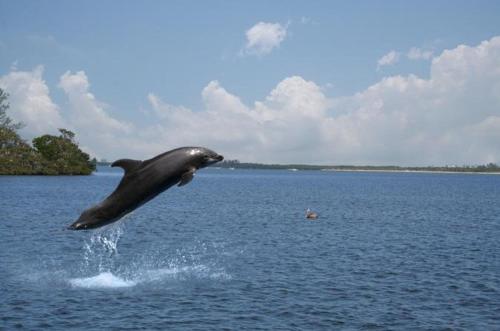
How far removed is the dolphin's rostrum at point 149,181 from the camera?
15.0 m

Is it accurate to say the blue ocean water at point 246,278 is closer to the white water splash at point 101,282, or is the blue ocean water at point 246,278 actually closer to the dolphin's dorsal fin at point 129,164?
the white water splash at point 101,282

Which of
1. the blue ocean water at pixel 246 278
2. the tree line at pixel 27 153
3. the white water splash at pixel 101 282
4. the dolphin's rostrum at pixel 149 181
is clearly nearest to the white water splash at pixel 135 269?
the white water splash at pixel 101 282

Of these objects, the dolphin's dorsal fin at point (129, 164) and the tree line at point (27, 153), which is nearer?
the dolphin's dorsal fin at point (129, 164)

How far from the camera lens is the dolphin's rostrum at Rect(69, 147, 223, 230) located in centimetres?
1497

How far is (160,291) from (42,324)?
7170 mm

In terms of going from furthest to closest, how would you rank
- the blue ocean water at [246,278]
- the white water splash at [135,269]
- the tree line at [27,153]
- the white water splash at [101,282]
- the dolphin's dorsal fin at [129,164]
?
the tree line at [27,153] → the white water splash at [135,269] → the white water splash at [101,282] → the blue ocean water at [246,278] → the dolphin's dorsal fin at [129,164]

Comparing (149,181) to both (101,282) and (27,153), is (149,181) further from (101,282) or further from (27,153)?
(27,153)

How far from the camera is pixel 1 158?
179 m

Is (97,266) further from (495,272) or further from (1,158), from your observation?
(1,158)

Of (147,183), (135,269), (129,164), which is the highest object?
(129,164)

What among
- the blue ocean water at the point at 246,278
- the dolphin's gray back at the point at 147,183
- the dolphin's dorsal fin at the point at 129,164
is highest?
the dolphin's dorsal fin at the point at 129,164

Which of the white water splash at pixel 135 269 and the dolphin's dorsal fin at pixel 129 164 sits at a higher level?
the dolphin's dorsal fin at pixel 129 164

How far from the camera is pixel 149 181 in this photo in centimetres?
1508

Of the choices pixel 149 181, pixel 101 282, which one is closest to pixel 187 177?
pixel 149 181
